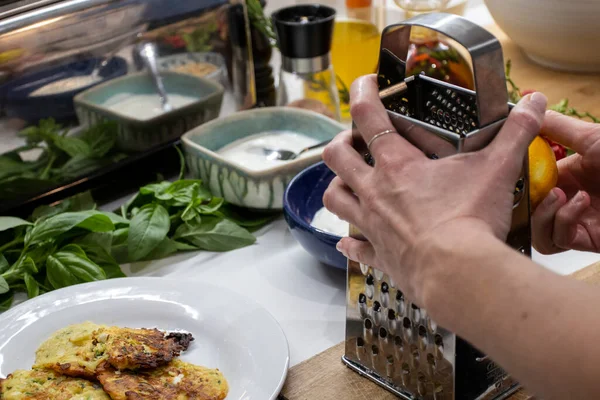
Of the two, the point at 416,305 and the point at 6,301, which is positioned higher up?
the point at 416,305

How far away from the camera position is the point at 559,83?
1.70 meters

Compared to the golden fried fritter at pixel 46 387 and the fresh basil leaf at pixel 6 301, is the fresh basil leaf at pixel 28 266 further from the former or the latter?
the golden fried fritter at pixel 46 387

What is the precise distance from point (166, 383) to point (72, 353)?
0.12 meters

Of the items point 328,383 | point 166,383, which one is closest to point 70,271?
point 166,383

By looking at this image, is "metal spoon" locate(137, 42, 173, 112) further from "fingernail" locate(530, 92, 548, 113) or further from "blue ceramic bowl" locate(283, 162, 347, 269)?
"fingernail" locate(530, 92, 548, 113)

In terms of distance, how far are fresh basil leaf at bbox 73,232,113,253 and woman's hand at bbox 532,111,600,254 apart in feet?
2.00

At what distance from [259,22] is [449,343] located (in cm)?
90

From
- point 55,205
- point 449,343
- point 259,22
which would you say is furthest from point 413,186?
point 259,22

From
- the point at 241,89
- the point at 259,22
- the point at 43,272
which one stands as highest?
the point at 259,22

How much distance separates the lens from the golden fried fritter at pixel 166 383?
32.4 inches

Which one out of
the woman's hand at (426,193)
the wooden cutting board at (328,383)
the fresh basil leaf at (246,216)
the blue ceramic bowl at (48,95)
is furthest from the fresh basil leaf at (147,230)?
the woman's hand at (426,193)

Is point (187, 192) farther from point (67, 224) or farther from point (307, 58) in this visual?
point (307, 58)

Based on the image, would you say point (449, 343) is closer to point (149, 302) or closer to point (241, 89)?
point (149, 302)

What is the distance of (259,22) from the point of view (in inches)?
59.0
